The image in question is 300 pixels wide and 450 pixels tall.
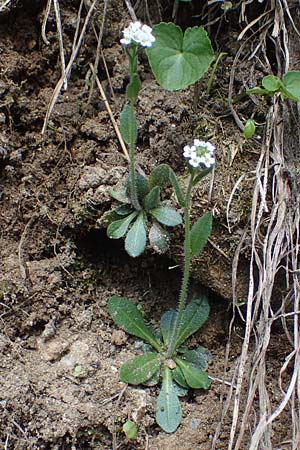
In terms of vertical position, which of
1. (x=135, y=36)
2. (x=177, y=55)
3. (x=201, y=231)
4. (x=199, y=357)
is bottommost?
(x=199, y=357)

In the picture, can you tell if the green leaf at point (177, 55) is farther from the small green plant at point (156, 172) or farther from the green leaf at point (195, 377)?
the green leaf at point (195, 377)

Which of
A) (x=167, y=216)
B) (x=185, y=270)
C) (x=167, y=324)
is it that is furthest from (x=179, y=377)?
(x=167, y=216)

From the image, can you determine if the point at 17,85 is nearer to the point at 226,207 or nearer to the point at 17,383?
the point at 226,207

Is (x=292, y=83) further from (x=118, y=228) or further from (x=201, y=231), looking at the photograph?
(x=118, y=228)

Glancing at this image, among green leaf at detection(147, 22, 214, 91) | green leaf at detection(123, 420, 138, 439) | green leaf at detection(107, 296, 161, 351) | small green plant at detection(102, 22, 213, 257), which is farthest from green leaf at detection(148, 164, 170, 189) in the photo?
green leaf at detection(123, 420, 138, 439)

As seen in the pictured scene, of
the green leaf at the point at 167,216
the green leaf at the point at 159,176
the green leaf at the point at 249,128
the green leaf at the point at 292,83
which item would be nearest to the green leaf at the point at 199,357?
the green leaf at the point at 167,216

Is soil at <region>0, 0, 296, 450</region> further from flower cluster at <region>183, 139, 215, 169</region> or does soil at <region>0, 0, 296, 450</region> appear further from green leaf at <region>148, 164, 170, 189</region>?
flower cluster at <region>183, 139, 215, 169</region>
